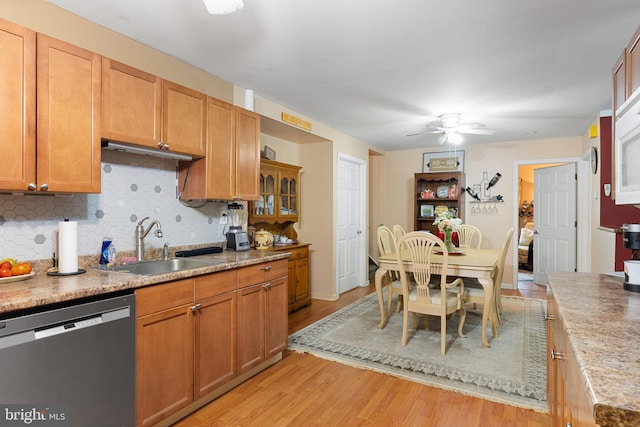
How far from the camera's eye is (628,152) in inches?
60.9

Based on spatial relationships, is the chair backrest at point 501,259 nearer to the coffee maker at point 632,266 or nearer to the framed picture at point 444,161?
the coffee maker at point 632,266

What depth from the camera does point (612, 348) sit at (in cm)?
92

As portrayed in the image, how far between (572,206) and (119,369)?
6.31 m

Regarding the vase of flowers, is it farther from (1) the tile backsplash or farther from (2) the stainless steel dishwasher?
(2) the stainless steel dishwasher

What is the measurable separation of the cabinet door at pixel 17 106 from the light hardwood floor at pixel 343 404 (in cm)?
164

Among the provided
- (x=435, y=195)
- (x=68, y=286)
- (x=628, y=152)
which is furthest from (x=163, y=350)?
(x=435, y=195)

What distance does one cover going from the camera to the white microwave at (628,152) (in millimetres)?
1405

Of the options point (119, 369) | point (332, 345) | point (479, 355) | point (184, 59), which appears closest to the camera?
point (119, 369)

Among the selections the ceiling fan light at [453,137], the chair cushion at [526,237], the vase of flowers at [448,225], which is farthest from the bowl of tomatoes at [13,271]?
the chair cushion at [526,237]

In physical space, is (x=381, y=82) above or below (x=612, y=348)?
above

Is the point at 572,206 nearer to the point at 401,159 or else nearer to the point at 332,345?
the point at 401,159

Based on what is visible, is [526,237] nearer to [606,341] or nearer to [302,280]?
[302,280]

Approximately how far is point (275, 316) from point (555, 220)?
5188mm

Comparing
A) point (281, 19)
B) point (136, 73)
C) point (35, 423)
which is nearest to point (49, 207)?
point (136, 73)
